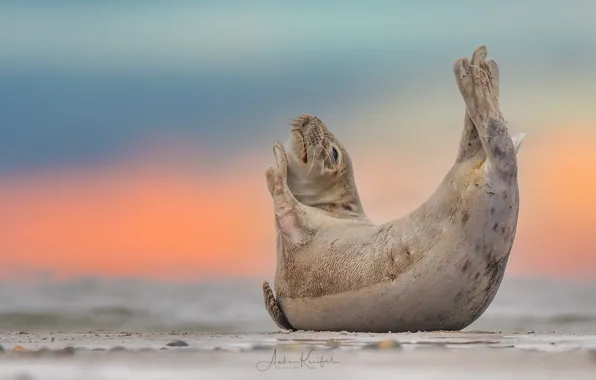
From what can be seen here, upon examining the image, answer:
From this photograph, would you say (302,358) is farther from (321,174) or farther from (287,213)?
(321,174)

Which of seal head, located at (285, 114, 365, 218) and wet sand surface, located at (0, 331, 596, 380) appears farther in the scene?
seal head, located at (285, 114, 365, 218)

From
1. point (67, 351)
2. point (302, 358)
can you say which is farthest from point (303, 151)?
point (67, 351)

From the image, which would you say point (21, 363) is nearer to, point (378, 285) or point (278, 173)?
point (378, 285)

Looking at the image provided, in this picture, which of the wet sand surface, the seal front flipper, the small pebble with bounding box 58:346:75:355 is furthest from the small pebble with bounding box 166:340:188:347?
the seal front flipper

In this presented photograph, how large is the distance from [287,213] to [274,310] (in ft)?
3.59

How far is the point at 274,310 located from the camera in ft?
39.7

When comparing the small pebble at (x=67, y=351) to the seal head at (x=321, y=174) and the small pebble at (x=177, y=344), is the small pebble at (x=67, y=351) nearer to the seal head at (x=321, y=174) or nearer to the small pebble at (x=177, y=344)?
the small pebble at (x=177, y=344)

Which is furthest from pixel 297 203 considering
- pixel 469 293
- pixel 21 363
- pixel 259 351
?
pixel 21 363

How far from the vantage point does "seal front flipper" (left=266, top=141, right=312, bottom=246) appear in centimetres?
1179

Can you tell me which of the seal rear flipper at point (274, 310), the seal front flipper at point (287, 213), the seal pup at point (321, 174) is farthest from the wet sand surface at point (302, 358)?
the seal pup at point (321, 174)

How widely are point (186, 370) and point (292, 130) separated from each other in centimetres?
606

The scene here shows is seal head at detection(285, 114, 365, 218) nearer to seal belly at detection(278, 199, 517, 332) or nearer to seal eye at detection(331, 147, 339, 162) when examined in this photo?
seal eye at detection(331, 147, 339, 162)

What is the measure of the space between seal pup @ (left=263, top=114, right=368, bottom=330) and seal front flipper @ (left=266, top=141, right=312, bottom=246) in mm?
555

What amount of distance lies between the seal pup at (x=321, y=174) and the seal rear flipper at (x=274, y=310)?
115 cm
